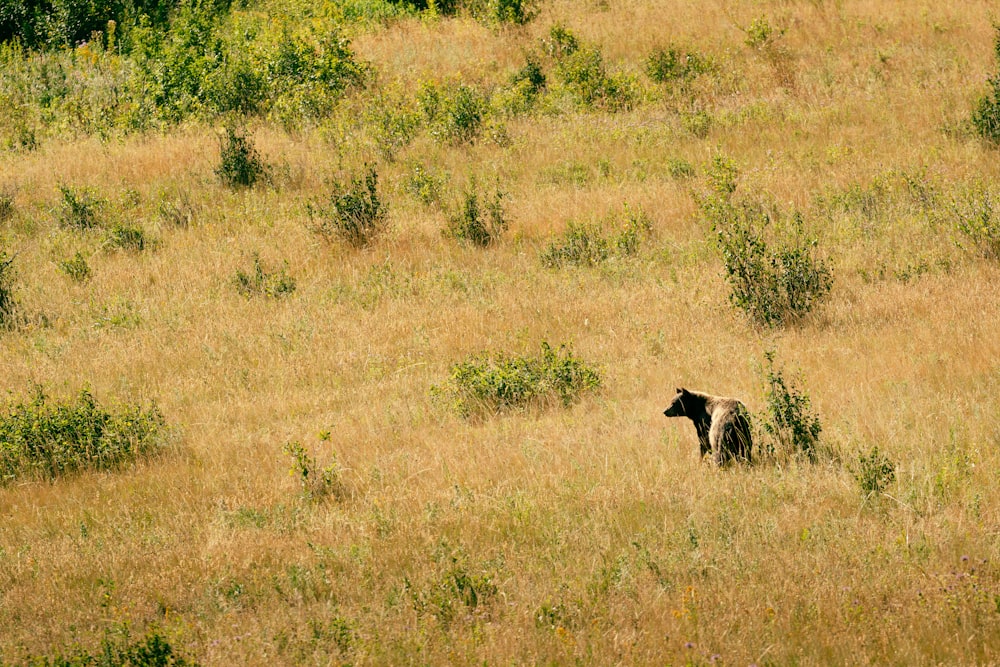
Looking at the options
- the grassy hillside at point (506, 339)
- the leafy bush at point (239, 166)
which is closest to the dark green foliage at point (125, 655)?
the grassy hillside at point (506, 339)

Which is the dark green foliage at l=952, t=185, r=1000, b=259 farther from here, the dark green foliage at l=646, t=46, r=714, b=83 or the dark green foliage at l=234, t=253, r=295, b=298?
the dark green foliage at l=234, t=253, r=295, b=298

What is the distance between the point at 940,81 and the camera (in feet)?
55.8

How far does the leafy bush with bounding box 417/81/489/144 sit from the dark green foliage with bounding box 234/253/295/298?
516 cm

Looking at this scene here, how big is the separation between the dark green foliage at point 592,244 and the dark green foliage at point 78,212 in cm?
727

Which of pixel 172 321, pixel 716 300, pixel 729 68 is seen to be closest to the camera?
pixel 716 300

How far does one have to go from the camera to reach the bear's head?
301 inches

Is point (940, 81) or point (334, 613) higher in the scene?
point (940, 81)

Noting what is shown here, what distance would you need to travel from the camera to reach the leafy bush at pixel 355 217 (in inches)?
571

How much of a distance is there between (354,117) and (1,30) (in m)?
14.1

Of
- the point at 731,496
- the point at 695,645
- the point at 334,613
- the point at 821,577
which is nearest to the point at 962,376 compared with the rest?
the point at 731,496

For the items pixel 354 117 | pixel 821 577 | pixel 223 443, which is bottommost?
pixel 223 443

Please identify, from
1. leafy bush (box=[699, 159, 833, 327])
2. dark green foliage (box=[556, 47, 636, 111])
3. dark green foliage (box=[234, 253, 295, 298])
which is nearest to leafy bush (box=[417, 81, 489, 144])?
dark green foliage (box=[556, 47, 636, 111])

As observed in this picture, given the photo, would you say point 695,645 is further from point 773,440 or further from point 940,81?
point 940,81

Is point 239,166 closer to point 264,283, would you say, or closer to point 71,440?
point 264,283
